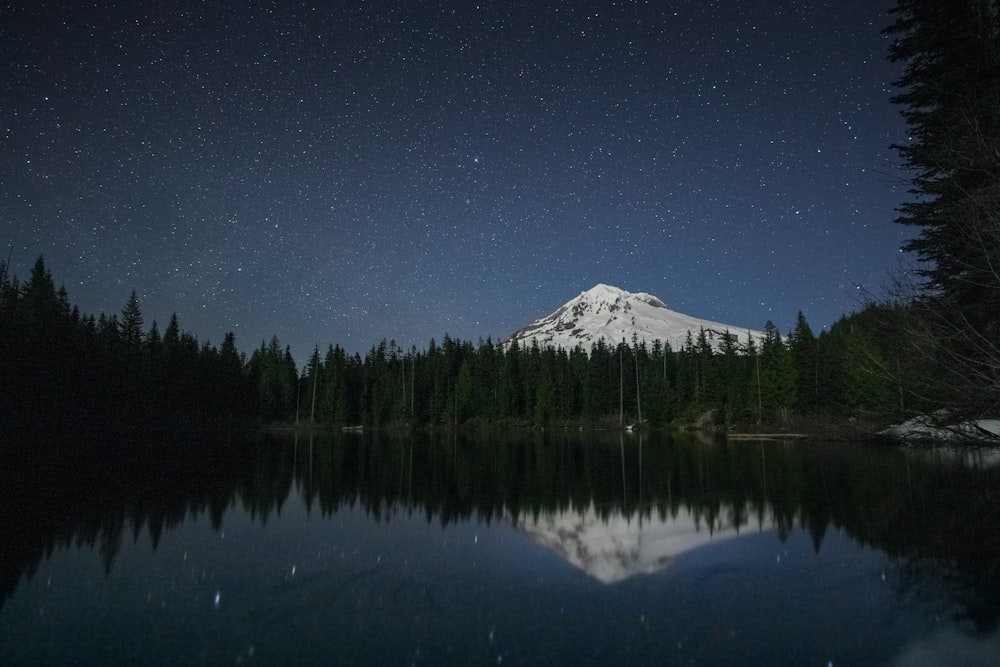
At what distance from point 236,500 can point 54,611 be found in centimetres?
899

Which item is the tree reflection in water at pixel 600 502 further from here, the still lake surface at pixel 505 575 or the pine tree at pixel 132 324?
the pine tree at pixel 132 324

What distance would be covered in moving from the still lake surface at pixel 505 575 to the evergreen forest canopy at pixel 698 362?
10.6ft

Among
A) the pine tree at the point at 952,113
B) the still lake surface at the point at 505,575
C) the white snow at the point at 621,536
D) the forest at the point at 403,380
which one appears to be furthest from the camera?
the forest at the point at 403,380

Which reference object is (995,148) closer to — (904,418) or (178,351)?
(904,418)

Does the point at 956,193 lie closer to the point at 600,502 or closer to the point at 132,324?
the point at 600,502

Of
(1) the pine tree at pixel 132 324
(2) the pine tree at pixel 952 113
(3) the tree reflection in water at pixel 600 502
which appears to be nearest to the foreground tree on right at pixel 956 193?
(2) the pine tree at pixel 952 113

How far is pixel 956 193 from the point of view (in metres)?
14.1

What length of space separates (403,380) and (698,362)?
52.8 metres

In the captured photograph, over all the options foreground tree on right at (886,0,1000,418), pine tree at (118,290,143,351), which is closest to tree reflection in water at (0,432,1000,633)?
foreground tree on right at (886,0,1000,418)

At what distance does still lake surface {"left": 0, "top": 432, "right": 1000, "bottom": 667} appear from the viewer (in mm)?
5508

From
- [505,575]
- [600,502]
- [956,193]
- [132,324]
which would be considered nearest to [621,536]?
[505,575]

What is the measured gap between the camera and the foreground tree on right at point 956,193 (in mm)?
9234

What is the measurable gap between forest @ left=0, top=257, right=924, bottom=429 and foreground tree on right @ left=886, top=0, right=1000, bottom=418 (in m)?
5.08

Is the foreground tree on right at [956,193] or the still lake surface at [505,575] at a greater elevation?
the foreground tree on right at [956,193]
